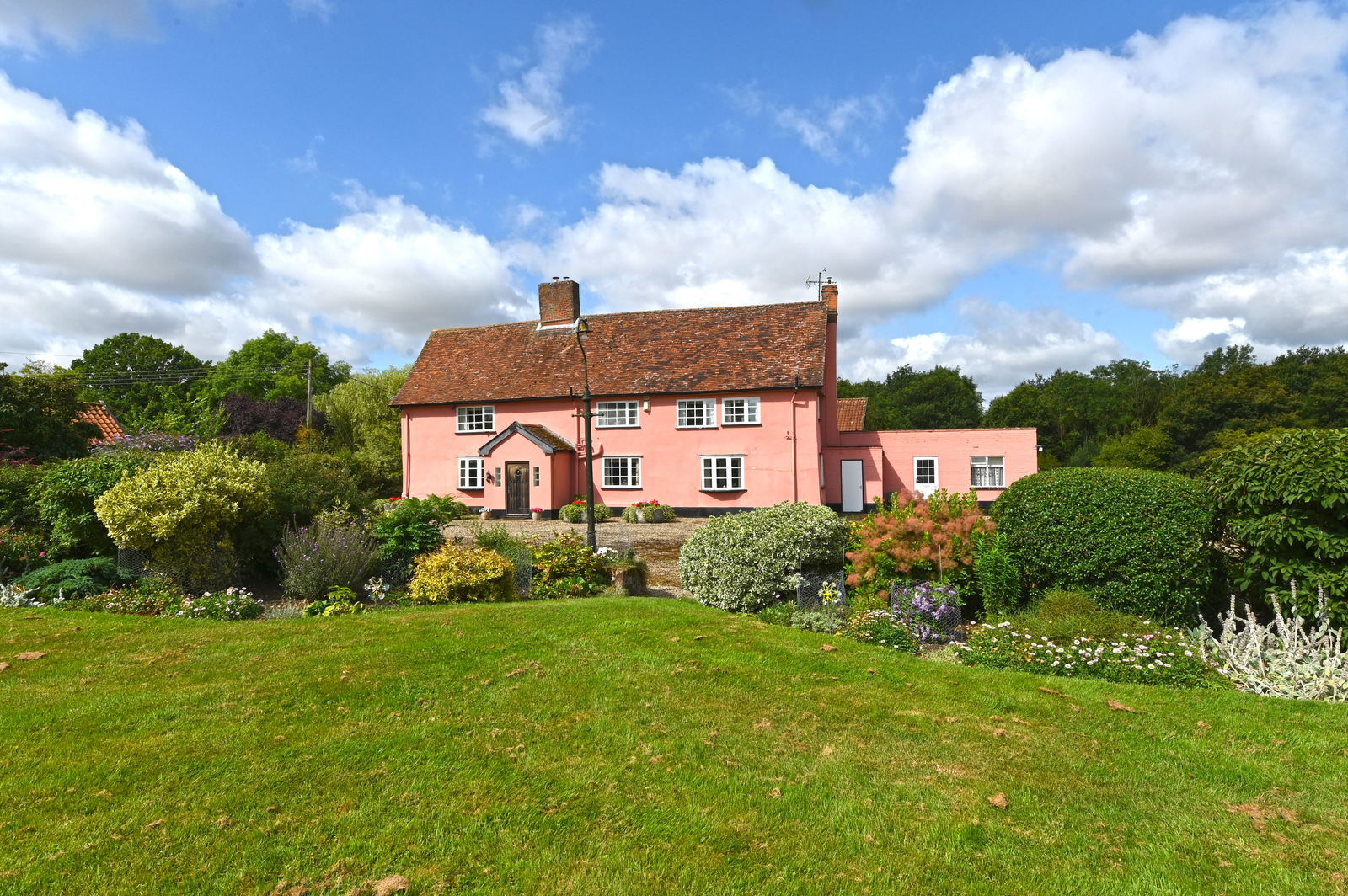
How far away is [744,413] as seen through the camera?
26.4m

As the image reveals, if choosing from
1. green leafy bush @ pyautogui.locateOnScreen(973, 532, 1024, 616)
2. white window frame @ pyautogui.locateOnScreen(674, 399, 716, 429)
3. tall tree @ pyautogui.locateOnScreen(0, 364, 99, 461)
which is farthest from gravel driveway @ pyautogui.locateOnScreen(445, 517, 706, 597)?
tall tree @ pyautogui.locateOnScreen(0, 364, 99, 461)

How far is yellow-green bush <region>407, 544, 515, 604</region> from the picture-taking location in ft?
33.6

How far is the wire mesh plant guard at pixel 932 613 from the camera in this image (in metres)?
8.56

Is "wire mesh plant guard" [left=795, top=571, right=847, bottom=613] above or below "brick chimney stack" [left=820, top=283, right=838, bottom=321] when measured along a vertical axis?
below

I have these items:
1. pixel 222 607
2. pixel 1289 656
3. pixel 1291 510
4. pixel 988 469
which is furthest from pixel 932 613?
pixel 988 469

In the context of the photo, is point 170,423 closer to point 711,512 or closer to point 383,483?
point 383,483

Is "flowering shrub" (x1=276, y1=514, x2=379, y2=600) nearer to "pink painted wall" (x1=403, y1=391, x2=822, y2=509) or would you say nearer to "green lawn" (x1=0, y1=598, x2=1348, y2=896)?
"green lawn" (x1=0, y1=598, x2=1348, y2=896)

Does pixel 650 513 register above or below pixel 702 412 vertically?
below

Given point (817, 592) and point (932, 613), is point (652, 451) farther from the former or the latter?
point (932, 613)

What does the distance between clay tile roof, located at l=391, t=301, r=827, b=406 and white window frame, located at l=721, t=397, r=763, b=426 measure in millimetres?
627

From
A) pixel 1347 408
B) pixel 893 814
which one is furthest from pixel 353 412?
pixel 1347 408

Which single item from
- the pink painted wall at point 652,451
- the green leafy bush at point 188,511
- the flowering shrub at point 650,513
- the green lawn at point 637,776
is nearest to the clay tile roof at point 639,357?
the pink painted wall at point 652,451

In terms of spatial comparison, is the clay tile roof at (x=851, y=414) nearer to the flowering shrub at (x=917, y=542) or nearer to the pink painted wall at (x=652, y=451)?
the pink painted wall at (x=652, y=451)

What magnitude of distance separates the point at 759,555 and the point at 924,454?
2055cm
